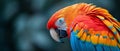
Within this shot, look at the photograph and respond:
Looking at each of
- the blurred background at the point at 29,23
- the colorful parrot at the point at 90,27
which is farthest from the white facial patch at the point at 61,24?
the blurred background at the point at 29,23

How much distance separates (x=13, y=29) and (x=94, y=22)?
446mm

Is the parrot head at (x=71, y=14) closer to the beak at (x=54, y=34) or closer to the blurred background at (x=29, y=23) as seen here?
the beak at (x=54, y=34)

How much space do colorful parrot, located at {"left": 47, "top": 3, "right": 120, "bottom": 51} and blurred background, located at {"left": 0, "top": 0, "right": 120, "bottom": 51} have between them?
0.60ft

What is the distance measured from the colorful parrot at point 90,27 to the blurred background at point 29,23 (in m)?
0.18

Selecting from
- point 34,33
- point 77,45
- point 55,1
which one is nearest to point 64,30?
point 77,45

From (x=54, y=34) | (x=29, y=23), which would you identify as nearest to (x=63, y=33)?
(x=54, y=34)

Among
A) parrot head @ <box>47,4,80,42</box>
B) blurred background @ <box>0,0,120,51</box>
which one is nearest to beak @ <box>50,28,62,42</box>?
parrot head @ <box>47,4,80,42</box>

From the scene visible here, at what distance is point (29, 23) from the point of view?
1.26m

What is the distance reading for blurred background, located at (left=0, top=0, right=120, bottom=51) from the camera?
119cm

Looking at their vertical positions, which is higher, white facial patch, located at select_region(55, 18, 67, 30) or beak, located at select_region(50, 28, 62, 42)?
white facial patch, located at select_region(55, 18, 67, 30)

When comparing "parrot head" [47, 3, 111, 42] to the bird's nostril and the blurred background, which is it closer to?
the bird's nostril

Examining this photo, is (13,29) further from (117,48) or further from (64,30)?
(117,48)

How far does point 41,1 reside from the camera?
1.21m

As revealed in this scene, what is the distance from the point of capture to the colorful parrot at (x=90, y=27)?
943 mm
